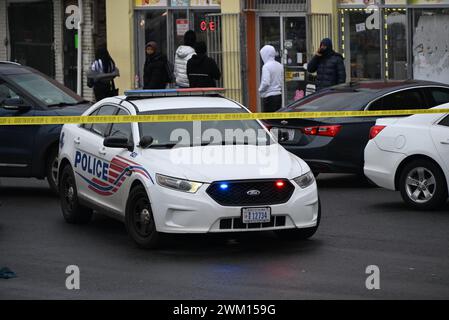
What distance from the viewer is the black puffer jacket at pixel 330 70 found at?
21.0 m

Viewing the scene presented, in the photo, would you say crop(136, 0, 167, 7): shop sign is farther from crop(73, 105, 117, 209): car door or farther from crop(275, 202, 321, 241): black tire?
crop(275, 202, 321, 241): black tire

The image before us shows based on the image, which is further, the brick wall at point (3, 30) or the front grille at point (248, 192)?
the brick wall at point (3, 30)

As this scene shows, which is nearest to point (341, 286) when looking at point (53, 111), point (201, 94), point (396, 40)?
point (201, 94)

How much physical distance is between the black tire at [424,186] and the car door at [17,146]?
16.3 ft

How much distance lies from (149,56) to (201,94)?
8.16m

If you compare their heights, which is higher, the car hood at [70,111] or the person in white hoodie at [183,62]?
the person in white hoodie at [183,62]

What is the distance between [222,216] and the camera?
10.9 m

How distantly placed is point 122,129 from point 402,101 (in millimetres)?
5451

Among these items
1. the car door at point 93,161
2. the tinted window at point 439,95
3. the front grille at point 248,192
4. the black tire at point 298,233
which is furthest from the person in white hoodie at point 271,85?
the front grille at point 248,192

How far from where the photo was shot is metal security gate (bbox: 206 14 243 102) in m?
25.8

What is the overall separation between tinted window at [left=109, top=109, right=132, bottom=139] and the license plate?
176 centimetres

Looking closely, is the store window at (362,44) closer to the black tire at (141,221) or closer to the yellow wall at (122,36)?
the yellow wall at (122,36)

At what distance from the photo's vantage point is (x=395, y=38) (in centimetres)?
2472
